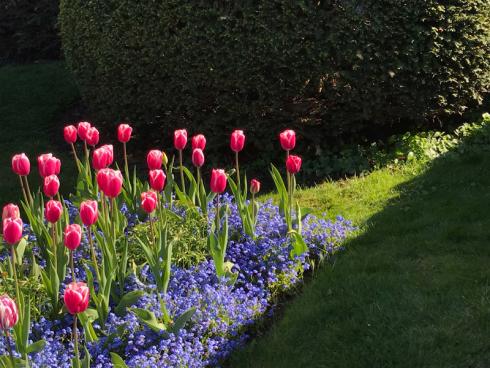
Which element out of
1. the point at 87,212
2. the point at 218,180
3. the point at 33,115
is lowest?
the point at 33,115

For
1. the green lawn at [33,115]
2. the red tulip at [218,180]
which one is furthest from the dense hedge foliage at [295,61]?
the red tulip at [218,180]

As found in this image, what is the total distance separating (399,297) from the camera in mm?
3752

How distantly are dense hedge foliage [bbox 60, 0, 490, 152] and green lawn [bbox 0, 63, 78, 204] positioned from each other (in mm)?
1339

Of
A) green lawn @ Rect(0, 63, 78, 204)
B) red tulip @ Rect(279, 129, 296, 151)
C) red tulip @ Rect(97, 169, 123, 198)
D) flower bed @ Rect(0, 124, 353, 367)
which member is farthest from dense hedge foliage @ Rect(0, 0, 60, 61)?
red tulip @ Rect(97, 169, 123, 198)

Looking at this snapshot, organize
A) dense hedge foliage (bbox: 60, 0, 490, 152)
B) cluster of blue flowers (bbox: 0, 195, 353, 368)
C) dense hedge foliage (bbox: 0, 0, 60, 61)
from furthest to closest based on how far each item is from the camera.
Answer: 1. dense hedge foliage (bbox: 0, 0, 60, 61)
2. dense hedge foliage (bbox: 60, 0, 490, 152)
3. cluster of blue flowers (bbox: 0, 195, 353, 368)

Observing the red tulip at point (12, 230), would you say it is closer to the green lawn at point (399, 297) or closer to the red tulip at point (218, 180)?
the red tulip at point (218, 180)

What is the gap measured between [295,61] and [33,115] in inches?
170

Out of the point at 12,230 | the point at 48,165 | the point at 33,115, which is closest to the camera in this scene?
the point at 12,230

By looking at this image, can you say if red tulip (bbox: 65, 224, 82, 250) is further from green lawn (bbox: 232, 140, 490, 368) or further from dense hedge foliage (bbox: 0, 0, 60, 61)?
dense hedge foliage (bbox: 0, 0, 60, 61)

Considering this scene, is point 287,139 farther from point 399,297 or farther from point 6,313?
point 6,313

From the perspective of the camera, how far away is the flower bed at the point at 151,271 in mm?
3203

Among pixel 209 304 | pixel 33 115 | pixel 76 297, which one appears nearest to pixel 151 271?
pixel 209 304

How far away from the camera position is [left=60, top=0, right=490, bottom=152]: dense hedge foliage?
589 cm

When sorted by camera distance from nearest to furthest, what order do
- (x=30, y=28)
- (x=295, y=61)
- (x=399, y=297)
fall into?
1. (x=399, y=297)
2. (x=295, y=61)
3. (x=30, y=28)
